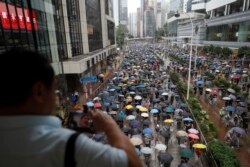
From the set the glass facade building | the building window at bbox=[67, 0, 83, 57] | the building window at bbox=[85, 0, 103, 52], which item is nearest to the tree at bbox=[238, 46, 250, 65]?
the glass facade building

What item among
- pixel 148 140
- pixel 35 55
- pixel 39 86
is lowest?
pixel 148 140

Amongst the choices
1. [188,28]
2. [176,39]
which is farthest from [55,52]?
[176,39]

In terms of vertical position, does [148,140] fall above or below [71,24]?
below

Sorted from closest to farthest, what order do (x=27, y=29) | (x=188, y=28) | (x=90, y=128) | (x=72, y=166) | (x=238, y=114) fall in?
(x=72, y=166) < (x=90, y=128) < (x=27, y=29) < (x=238, y=114) < (x=188, y=28)

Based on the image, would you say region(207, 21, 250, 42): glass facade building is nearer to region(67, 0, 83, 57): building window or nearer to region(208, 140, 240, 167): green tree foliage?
region(67, 0, 83, 57): building window

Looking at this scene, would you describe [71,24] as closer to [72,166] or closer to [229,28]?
[72,166]

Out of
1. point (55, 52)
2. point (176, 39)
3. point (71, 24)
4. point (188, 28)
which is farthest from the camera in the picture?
point (176, 39)
